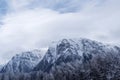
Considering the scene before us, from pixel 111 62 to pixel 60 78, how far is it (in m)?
79.6

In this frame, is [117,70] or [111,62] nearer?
[117,70]

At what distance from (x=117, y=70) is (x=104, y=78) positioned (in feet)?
22.4

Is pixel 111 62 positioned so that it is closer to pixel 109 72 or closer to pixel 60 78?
pixel 109 72

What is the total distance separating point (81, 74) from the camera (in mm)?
119188

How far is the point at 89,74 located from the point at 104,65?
10.4m

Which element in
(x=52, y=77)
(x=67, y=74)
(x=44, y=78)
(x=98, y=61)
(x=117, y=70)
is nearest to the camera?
(x=117, y=70)

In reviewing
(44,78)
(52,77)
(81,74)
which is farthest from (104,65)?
(44,78)

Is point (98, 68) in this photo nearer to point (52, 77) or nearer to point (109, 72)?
point (109, 72)

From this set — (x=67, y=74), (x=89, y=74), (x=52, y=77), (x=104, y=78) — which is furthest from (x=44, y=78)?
(x=104, y=78)

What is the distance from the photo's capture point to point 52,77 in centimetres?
18200

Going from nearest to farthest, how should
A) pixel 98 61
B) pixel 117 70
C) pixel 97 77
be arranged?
1. pixel 117 70
2. pixel 97 77
3. pixel 98 61

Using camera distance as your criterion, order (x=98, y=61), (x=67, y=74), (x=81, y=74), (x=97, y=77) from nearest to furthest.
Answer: (x=97, y=77) < (x=98, y=61) < (x=81, y=74) < (x=67, y=74)

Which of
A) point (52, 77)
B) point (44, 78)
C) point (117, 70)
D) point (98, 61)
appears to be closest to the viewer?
point (117, 70)

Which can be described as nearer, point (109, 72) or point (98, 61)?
point (109, 72)
